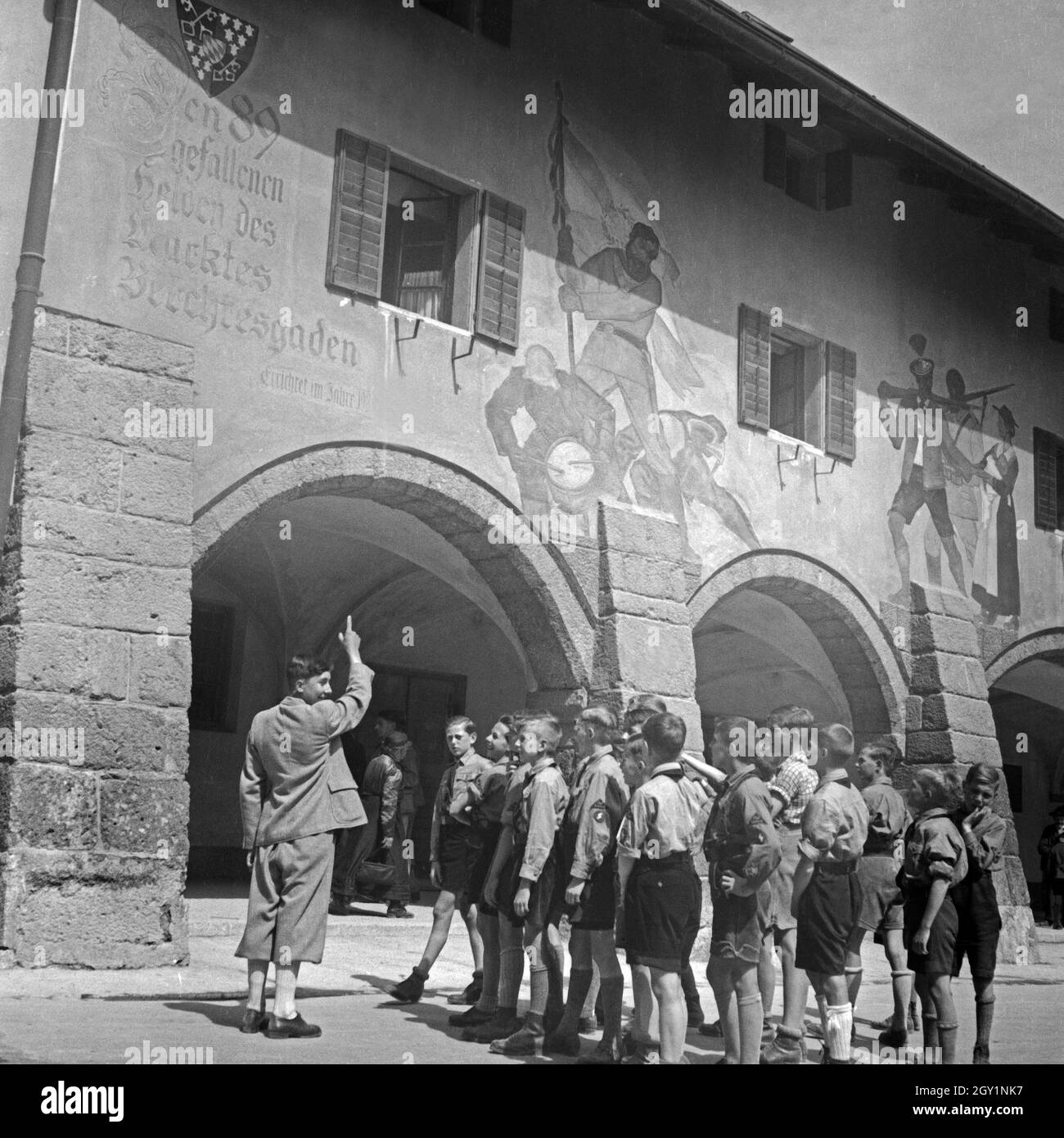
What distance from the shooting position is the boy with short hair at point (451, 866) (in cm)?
738

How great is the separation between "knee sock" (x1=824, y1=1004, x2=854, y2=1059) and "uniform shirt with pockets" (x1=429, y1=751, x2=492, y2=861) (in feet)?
6.86

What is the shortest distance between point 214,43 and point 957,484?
352 inches

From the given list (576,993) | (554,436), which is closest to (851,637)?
Result: (554,436)

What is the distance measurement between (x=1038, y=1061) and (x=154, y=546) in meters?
5.58

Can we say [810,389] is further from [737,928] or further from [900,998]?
[737,928]

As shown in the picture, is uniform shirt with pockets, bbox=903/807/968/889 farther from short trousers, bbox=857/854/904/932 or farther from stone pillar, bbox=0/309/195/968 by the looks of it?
stone pillar, bbox=0/309/195/968

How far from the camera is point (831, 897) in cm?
607

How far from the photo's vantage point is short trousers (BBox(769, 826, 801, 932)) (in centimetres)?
648

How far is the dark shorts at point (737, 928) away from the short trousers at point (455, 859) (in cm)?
196

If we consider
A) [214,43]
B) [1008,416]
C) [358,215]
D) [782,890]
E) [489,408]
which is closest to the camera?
[782,890]

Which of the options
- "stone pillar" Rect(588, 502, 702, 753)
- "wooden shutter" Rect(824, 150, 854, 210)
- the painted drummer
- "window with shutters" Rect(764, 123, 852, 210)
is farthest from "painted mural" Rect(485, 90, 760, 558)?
"wooden shutter" Rect(824, 150, 854, 210)

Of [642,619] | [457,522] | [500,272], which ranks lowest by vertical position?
[642,619]

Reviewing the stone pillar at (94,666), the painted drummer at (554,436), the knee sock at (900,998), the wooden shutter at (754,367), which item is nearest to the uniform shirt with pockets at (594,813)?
the knee sock at (900,998)

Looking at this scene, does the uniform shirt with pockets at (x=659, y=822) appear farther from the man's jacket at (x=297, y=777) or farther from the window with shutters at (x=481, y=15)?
the window with shutters at (x=481, y=15)
